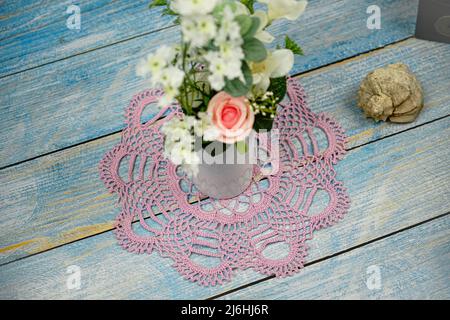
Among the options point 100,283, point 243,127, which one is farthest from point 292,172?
point 100,283

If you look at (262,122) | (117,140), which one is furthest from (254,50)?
(117,140)

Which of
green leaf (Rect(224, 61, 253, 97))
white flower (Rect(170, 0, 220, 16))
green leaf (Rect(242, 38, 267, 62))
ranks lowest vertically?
green leaf (Rect(224, 61, 253, 97))

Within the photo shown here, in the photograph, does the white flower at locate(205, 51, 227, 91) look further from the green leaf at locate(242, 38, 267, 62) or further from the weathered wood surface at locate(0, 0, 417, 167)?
the weathered wood surface at locate(0, 0, 417, 167)

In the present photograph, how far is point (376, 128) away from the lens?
1.19 meters

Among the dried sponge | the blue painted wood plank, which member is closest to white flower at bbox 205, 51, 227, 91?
the dried sponge

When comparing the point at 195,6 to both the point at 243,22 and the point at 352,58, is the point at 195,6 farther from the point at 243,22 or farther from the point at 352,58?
the point at 352,58

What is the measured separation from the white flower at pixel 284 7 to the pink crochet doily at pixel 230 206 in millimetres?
337

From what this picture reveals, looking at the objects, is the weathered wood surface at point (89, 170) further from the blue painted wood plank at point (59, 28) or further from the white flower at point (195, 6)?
the white flower at point (195, 6)

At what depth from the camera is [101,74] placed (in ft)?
4.31

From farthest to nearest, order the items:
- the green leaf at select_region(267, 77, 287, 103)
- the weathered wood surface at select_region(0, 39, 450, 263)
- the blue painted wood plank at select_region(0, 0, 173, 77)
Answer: the blue painted wood plank at select_region(0, 0, 173, 77) < the weathered wood surface at select_region(0, 39, 450, 263) < the green leaf at select_region(267, 77, 287, 103)

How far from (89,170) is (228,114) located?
43 centimetres

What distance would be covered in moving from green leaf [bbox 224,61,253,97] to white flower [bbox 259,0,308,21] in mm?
108

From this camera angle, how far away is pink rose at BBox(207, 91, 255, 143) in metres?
0.86

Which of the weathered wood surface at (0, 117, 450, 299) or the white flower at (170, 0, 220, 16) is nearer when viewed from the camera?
the white flower at (170, 0, 220, 16)
